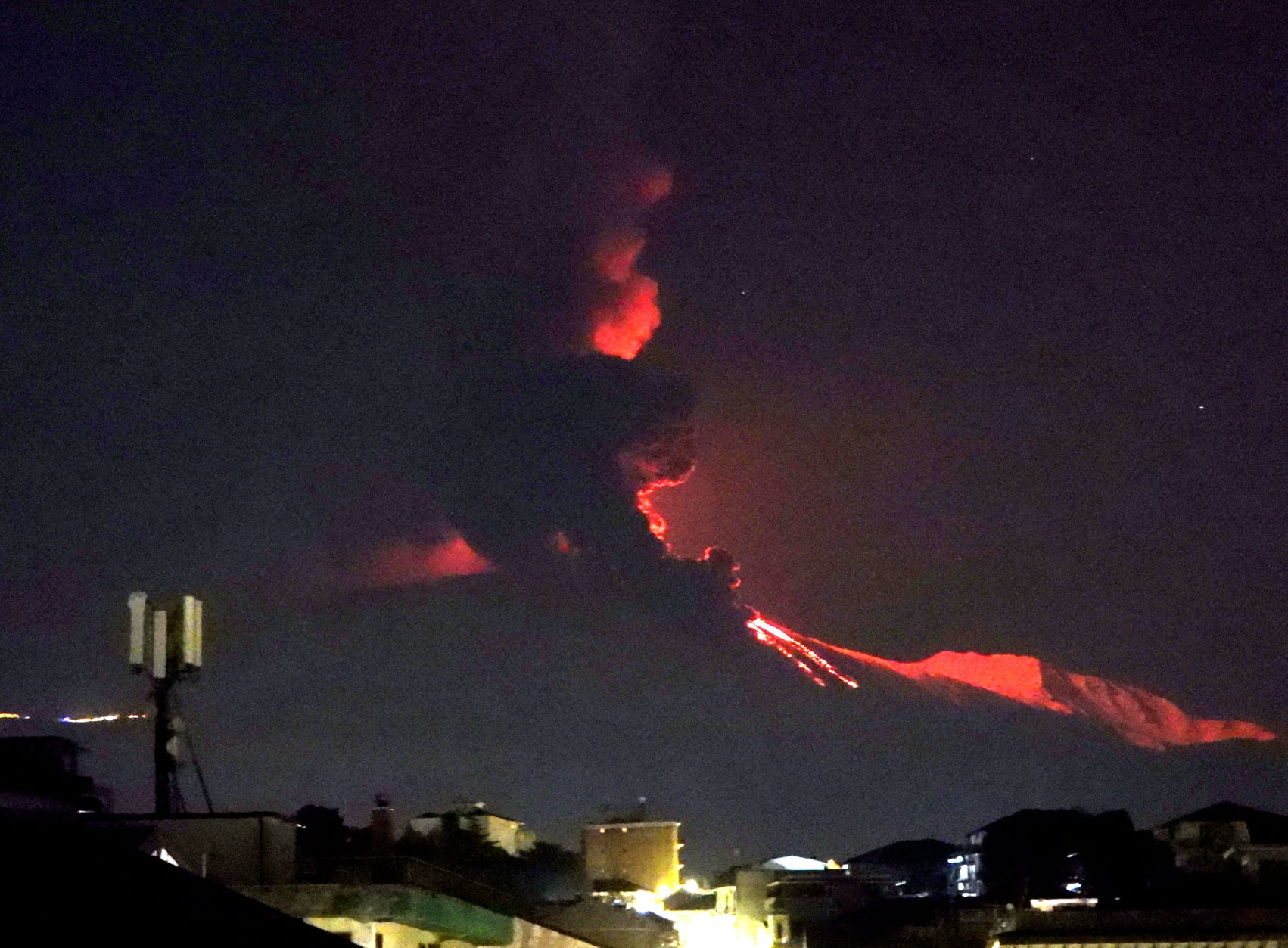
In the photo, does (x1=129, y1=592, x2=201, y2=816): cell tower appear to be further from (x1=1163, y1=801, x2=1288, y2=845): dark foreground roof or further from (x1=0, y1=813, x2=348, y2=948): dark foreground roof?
(x1=1163, y1=801, x2=1288, y2=845): dark foreground roof

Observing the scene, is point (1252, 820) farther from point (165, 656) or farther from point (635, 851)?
point (165, 656)

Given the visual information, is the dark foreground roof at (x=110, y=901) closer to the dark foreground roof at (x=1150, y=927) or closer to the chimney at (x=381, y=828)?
the chimney at (x=381, y=828)

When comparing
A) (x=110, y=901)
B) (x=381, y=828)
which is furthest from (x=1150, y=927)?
(x=110, y=901)

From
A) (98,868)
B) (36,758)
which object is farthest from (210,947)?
(36,758)

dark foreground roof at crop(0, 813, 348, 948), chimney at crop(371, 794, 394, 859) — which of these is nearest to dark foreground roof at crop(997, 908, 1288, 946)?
chimney at crop(371, 794, 394, 859)

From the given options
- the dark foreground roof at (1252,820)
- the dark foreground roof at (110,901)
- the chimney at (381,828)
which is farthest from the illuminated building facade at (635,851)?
the dark foreground roof at (110,901)

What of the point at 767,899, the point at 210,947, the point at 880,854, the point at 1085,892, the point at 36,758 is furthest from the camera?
the point at 880,854

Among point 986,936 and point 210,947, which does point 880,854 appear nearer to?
point 986,936
